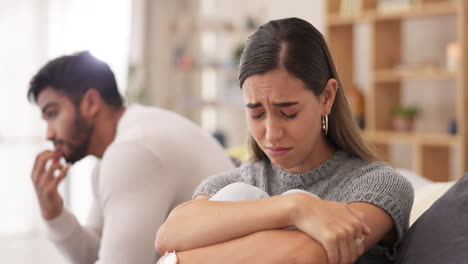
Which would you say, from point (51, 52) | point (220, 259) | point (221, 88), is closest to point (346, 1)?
point (221, 88)

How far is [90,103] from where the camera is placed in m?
2.28

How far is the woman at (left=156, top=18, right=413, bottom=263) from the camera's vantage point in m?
1.14

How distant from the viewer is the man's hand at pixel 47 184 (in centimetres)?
225

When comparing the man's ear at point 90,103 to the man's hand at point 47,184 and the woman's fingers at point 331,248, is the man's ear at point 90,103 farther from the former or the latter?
the woman's fingers at point 331,248

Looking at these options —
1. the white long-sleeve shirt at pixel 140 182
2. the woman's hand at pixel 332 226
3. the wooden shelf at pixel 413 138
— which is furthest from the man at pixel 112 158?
the wooden shelf at pixel 413 138

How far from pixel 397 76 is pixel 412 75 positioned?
0.44 feet

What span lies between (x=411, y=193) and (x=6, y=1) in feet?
15.9

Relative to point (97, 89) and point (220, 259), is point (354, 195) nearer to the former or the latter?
Answer: point (220, 259)

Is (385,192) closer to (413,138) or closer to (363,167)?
(363,167)

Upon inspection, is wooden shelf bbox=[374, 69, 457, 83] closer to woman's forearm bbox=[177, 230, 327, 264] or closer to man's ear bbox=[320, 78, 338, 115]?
man's ear bbox=[320, 78, 338, 115]

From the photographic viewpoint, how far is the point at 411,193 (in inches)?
53.2

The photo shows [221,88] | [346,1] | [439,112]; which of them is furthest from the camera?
[221,88]

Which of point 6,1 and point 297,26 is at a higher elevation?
point 6,1

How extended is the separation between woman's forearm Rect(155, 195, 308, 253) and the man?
0.57 m
